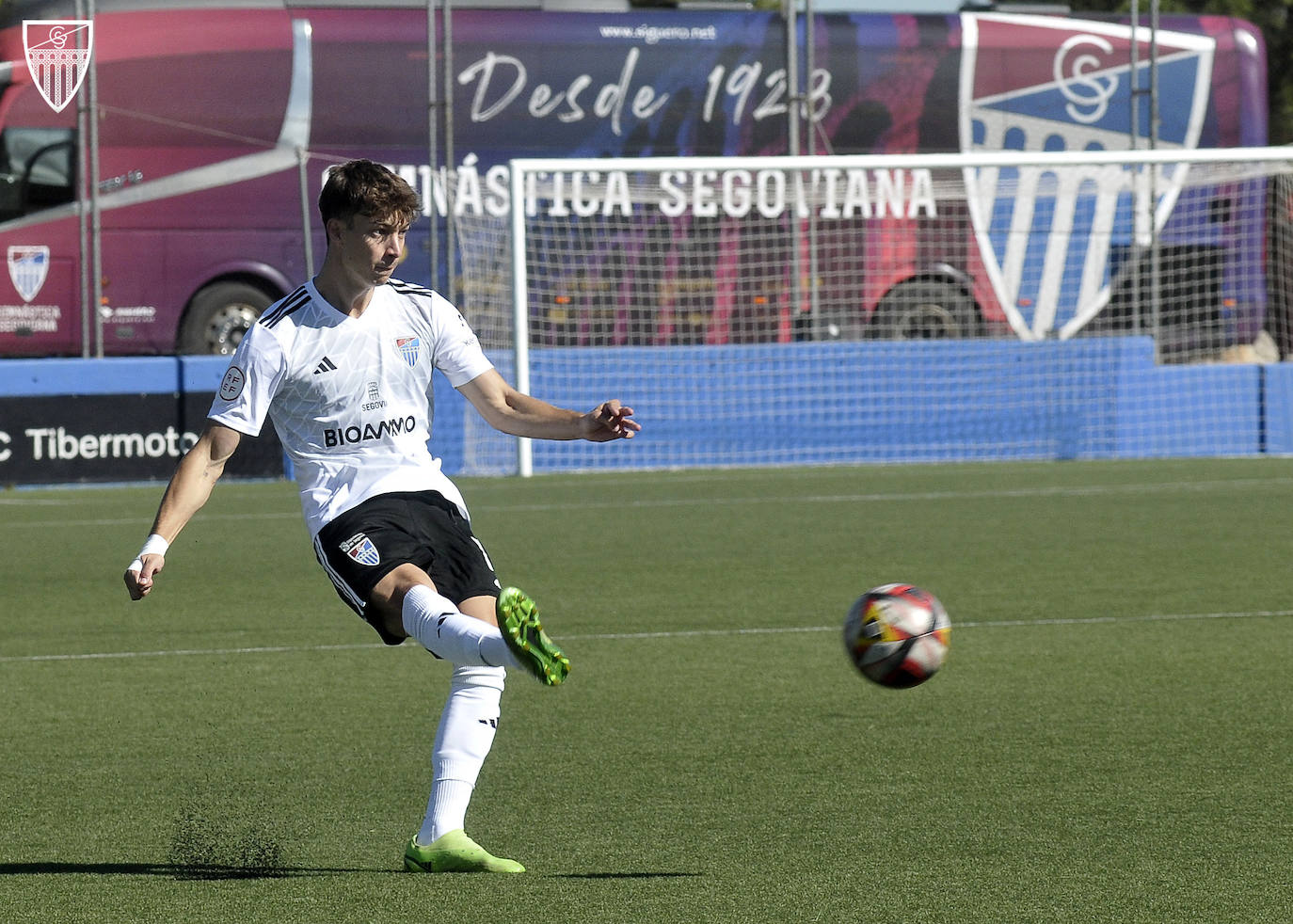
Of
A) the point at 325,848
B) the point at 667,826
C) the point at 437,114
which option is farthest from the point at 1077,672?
the point at 437,114

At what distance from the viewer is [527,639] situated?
418cm

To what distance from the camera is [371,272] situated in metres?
4.69

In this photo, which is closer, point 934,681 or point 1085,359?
point 934,681

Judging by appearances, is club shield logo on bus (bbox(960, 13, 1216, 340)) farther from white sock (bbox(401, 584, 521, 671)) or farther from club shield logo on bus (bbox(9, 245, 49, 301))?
white sock (bbox(401, 584, 521, 671))

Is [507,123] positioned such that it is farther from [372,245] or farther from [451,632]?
[451,632]

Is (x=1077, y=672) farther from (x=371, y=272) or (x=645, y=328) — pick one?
(x=645, y=328)

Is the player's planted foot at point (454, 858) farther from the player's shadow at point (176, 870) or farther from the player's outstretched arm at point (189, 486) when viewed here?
the player's outstretched arm at point (189, 486)

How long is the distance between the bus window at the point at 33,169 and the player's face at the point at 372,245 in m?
18.1

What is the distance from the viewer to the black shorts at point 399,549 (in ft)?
15.4

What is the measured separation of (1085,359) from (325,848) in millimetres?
15671

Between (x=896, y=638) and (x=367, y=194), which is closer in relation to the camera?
(x=367, y=194)

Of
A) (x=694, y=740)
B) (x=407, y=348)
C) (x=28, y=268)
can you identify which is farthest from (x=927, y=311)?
(x=407, y=348)

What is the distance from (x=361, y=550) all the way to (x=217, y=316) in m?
18.9

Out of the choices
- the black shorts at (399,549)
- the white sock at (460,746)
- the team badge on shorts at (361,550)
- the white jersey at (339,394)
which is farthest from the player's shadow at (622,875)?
the white jersey at (339,394)
